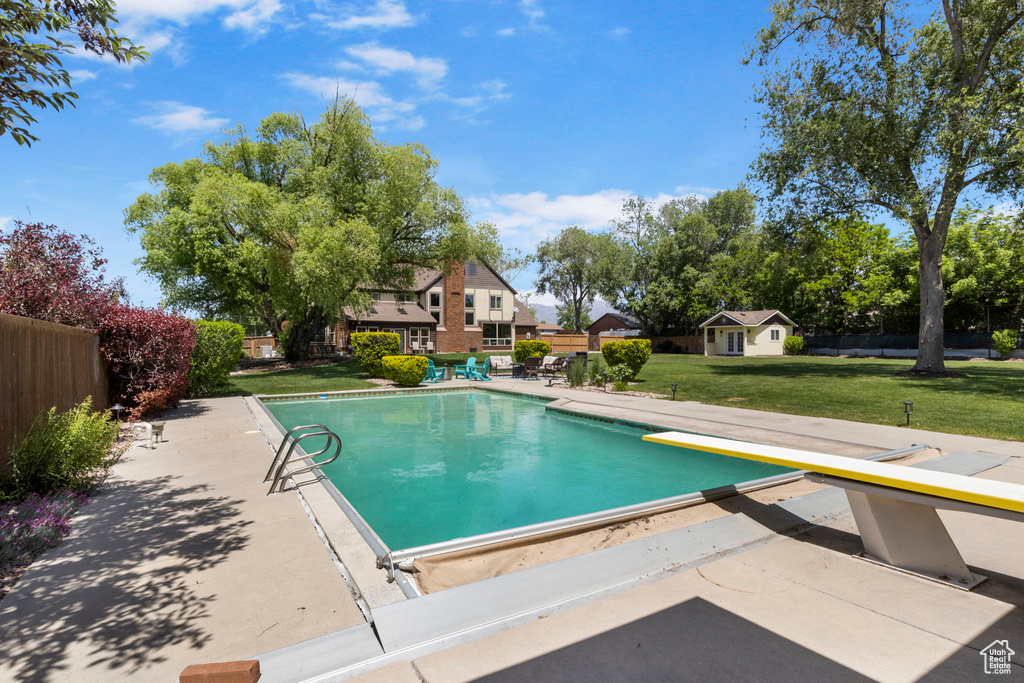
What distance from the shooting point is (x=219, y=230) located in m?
22.6

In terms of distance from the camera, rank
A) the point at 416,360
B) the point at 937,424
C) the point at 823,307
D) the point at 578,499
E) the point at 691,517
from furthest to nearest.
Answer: the point at 823,307 < the point at 416,360 < the point at 937,424 < the point at 578,499 < the point at 691,517


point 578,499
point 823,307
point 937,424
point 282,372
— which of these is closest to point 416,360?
point 282,372

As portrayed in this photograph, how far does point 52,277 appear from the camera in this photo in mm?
8508

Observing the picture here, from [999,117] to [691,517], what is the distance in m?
19.8

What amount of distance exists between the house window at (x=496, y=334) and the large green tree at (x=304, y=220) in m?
18.9

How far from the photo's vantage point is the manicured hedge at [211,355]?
1494 centimetres

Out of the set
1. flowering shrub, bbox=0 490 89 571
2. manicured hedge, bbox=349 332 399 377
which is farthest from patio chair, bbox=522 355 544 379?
flowering shrub, bbox=0 490 89 571

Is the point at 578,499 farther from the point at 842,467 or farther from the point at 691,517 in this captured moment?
the point at 842,467

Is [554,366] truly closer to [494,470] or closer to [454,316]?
[494,470]

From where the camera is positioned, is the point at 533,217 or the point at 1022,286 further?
the point at 533,217

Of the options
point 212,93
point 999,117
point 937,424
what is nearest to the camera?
point 937,424

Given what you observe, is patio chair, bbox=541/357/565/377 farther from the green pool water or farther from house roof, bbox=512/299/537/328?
house roof, bbox=512/299/537/328

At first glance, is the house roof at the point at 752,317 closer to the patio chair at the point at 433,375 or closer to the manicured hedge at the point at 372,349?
the patio chair at the point at 433,375

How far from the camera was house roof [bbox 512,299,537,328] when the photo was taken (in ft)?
153
